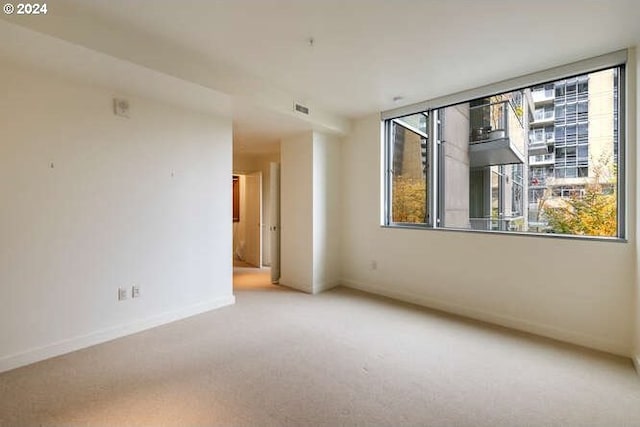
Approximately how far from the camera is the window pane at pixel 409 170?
4152 millimetres

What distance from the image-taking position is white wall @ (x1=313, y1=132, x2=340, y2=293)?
4480 mm

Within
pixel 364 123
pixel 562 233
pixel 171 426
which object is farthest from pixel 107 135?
pixel 562 233

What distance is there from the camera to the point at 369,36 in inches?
95.3

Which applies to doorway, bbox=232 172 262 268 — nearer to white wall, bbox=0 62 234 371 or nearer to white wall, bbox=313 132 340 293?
white wall, bbox=313 132 340 293

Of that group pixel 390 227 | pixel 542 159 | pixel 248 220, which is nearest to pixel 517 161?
pixel 542 159

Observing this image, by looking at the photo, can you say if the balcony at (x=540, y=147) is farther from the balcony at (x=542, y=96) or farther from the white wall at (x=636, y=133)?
the white wall at (x=636, y=133)

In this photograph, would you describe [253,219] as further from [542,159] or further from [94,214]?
[542,159]

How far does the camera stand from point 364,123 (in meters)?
4.54

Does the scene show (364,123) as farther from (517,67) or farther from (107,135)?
(107,135)

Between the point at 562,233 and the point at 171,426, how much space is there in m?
3.69

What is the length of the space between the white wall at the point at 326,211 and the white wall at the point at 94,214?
4.69ft

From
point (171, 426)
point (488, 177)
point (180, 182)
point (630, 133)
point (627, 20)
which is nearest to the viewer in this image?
point (171, 426)

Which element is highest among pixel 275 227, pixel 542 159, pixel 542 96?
pixel 542 96

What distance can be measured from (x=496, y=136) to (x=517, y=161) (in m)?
0.45
